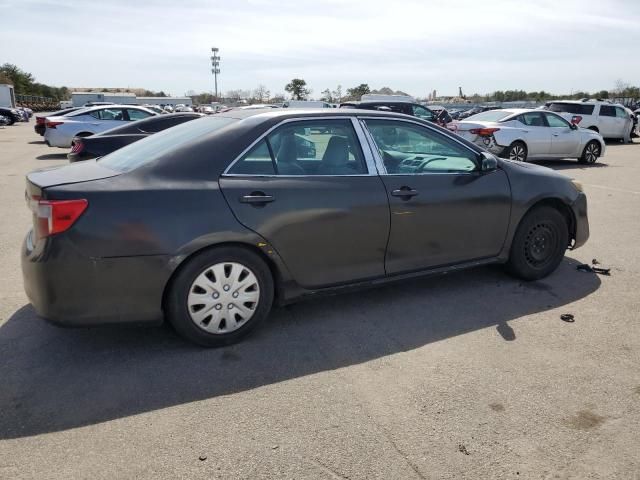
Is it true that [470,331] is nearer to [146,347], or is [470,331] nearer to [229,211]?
[229,211]

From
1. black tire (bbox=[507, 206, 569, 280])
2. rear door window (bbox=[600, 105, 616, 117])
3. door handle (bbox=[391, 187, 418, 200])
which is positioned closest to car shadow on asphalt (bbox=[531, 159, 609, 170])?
rear door window (bbox=[600, 105, 616, 117])

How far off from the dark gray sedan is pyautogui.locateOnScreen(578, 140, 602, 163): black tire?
11.6m

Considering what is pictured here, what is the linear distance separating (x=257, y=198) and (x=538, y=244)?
2879 mm

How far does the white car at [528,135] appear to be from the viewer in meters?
13.1

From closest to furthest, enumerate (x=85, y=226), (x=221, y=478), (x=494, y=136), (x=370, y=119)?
(x=221, y=478), (x=85, y=226), (x=370, y=119), (x=494, y=136)

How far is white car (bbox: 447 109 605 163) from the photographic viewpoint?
1311 centimetres

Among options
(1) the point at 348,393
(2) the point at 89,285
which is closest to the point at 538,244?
(1) the point at 348,393

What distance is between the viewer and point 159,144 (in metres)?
3.90

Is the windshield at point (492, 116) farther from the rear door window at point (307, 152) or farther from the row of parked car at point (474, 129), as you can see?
the rear door window at point (307, 152)

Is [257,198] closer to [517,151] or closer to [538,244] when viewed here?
[538,244]

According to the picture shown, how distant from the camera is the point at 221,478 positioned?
2.39m

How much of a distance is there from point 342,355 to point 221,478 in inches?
52.6

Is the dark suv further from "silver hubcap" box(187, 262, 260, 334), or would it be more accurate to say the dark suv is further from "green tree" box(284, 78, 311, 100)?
"green tree" box(284, 78, 311, 100)

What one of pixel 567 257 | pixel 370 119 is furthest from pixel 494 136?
pixel 370 119
